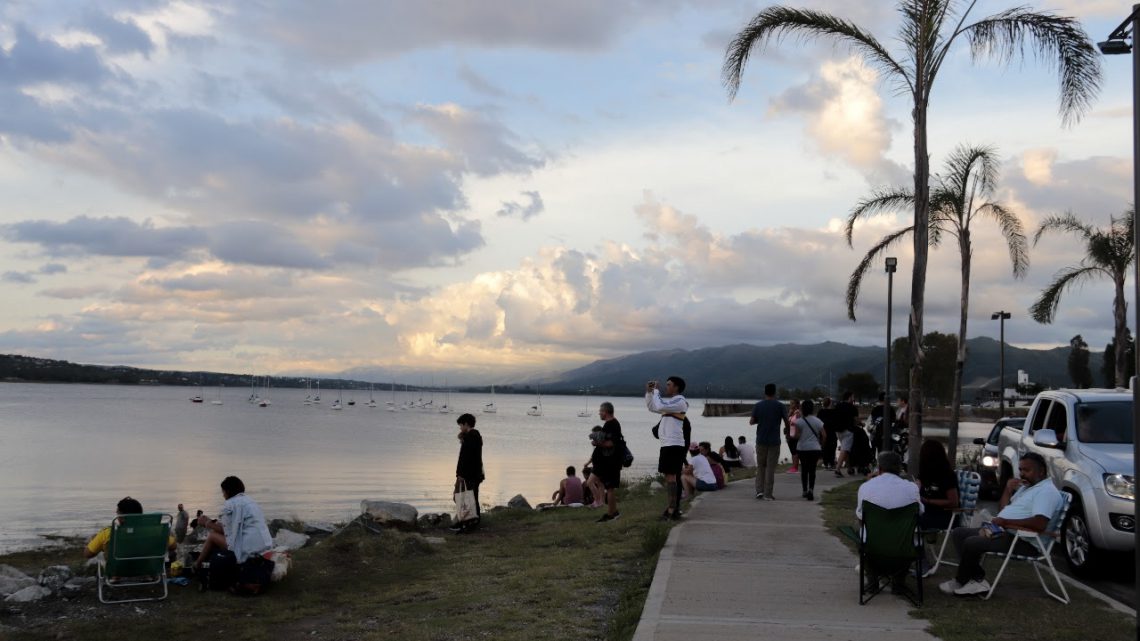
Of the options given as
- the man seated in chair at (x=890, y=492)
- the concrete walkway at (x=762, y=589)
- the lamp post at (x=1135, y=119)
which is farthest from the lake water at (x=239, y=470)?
the lamp post at (x=1135, y=119)

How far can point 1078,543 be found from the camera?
34.2 ft

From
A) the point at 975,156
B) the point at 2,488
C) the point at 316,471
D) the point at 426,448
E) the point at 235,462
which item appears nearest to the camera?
the point at 975,156

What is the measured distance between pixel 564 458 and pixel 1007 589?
4522 centimetres

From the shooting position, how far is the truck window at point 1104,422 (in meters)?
11.1

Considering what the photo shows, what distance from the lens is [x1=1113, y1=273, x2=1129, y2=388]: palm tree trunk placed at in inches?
995

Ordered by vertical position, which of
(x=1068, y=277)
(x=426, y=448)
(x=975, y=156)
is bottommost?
(x=426, y=448)

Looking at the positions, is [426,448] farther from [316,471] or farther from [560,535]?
[560,535]

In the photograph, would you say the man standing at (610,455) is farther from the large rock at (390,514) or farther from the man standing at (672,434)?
the large rock at (390,514)

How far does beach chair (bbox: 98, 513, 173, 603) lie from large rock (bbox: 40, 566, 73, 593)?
61 centimetres

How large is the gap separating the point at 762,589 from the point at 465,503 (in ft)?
22.9

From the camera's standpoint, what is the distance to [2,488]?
3225cm

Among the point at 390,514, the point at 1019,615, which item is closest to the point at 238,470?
the point at 390,514

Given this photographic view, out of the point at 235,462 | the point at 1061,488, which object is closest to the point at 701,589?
the point at 1061,488

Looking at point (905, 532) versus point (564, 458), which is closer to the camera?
point (905, 532)
